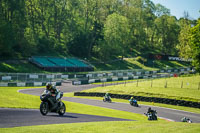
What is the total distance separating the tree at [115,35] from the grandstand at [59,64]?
13.9 meters

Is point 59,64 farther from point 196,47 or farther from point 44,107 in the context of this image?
point 44,107

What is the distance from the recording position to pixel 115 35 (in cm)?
8794

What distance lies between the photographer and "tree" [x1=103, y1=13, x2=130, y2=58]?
86.3 meters

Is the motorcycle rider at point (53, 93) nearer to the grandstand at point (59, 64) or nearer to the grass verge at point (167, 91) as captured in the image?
the grass verge at point (167, 91)

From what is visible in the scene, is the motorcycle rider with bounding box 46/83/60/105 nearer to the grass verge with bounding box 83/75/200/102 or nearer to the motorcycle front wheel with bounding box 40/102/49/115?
the motorcycle front wheel with bounding box 40/102/49/115

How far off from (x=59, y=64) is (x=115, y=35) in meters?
27.3

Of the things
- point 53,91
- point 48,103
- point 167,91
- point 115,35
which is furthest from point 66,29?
point 48,103

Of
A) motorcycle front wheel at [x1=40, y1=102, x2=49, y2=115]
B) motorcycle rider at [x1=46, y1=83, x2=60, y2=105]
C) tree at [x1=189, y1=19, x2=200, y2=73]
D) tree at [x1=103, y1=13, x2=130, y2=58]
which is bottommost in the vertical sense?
motorcycle front wheel at [x1=40, y1=102, x2=49, y2=115]

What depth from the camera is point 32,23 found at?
81.4 metres

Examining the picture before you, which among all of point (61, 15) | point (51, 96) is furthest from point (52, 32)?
point (51, 96)

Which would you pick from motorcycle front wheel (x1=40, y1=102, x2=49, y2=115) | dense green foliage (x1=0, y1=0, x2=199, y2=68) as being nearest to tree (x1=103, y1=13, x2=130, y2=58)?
dense green foliage (x1=0, y1=0, x2=199, y2=68)

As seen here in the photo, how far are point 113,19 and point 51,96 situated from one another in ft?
247

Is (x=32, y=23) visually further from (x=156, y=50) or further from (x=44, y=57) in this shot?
(x=156, y=50)

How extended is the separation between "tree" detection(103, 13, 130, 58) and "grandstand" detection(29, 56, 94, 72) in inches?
548
